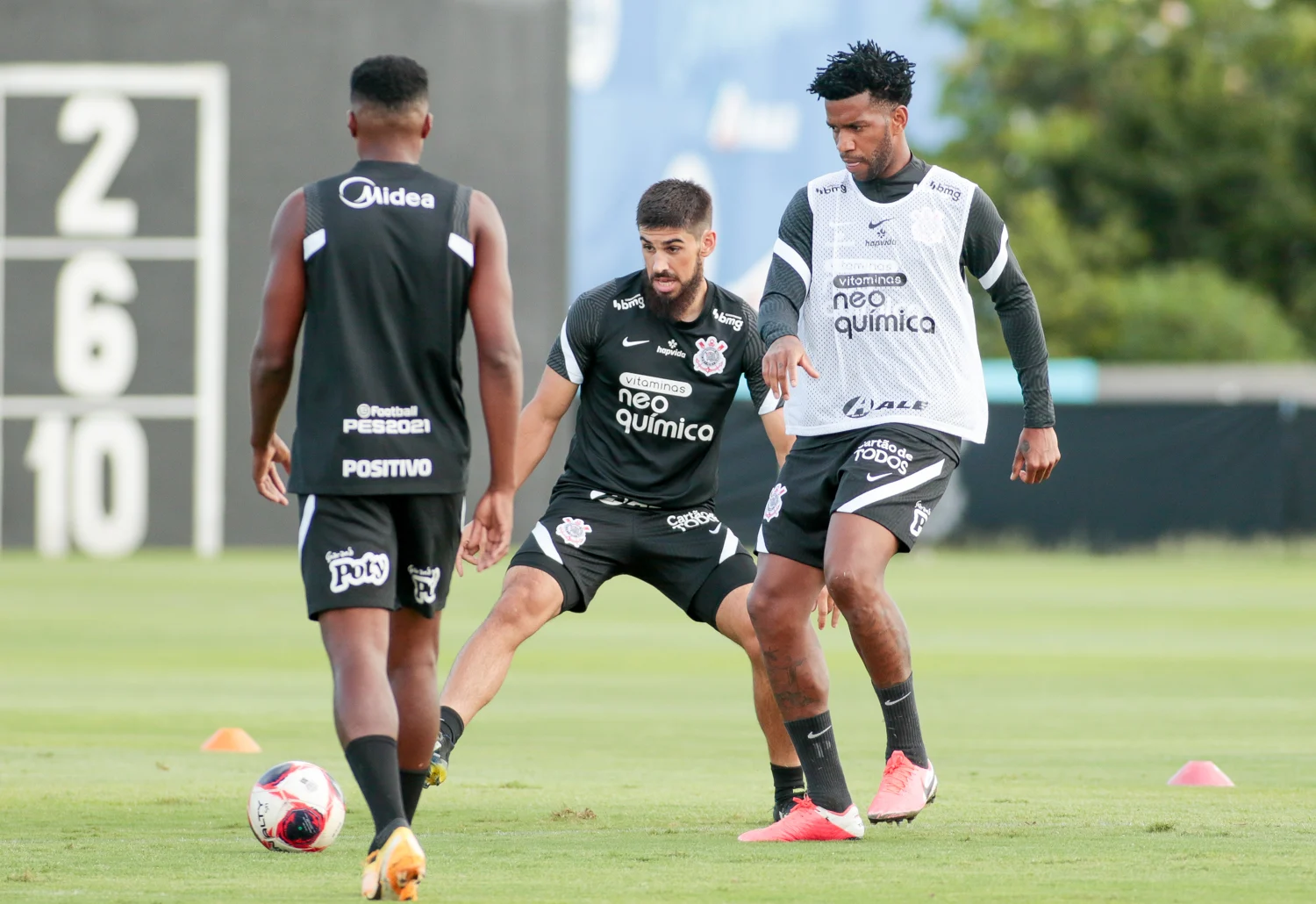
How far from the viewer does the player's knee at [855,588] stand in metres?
6.70

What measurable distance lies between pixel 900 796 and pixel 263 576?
64.3 ft

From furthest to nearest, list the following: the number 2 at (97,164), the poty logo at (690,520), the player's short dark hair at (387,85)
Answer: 1. the number 2 at (97,164)
2. the poty logo at (690,520)
3. the player's short dark hair at (387,85)

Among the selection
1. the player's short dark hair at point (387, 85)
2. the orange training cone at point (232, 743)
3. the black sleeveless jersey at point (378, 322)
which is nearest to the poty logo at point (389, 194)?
the black sleeveless jersey at point (378, 322)

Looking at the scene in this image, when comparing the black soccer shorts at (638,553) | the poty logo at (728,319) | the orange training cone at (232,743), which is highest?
the poty logo at (728,319)

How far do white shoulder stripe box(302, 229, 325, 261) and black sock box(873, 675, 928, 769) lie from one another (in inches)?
92.5

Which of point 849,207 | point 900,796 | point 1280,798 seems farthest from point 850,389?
point 1280,798

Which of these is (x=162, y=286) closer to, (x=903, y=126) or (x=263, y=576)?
(x=263, y=576)

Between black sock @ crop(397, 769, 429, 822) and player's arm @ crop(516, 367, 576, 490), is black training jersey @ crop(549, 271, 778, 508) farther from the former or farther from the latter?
black sock @ crop(397, 769, 429, 822)

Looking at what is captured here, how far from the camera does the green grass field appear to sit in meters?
6.00

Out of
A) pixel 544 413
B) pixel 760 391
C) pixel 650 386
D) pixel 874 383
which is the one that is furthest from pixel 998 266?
pixel 544 413

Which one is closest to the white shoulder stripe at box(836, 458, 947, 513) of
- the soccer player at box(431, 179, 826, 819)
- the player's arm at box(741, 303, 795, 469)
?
the player's arm at box(741, 303, 795, 469)

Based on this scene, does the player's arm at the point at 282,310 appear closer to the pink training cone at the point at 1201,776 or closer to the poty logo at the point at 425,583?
the poty logo at the point at 425,583

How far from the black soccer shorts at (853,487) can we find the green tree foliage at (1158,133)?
48.4 metres

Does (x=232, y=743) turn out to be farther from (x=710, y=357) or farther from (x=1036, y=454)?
(x=1036, y=454)
